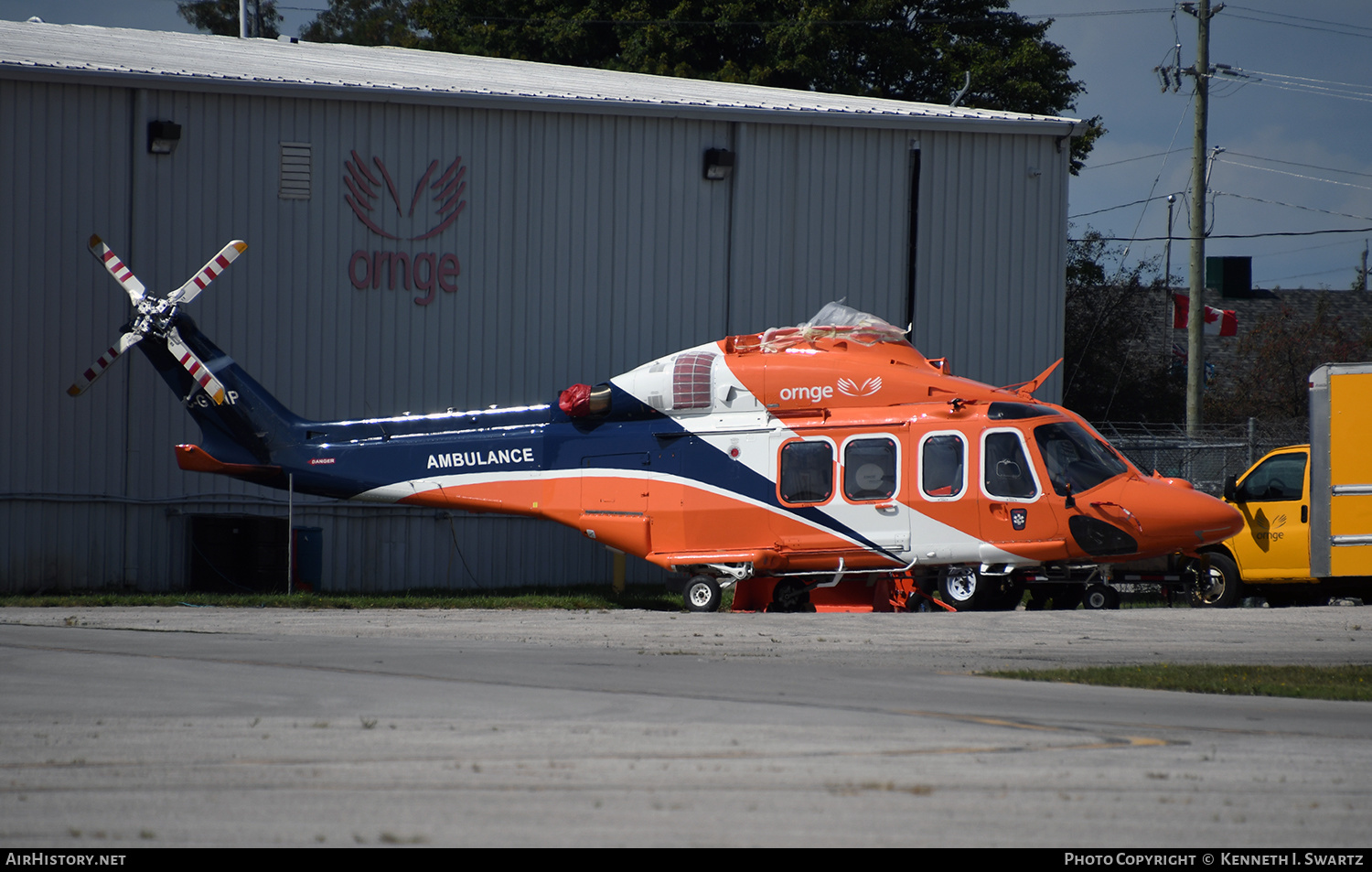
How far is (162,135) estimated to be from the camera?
1834 centimetres

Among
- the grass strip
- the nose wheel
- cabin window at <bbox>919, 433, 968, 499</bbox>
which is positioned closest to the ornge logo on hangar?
cabin window at <bbox>919, 433, 968, 499</bbox>

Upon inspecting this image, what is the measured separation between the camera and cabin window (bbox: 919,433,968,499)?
564 inches

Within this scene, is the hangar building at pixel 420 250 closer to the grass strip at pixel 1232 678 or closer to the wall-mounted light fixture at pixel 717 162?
the wall-mounted light fixture at pixel 717 162

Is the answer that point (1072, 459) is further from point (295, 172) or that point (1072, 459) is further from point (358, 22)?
point (358, 22)

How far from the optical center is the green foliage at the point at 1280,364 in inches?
1686

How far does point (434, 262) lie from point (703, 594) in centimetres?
782

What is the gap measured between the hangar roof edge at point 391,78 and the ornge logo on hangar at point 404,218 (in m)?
1.25

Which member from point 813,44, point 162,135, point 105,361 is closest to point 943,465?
point 105,361

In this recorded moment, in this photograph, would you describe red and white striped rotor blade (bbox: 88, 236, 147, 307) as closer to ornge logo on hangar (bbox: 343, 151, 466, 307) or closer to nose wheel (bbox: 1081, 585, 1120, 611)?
ornge logo on hangar (bbox: 343, 151, 466, 307)

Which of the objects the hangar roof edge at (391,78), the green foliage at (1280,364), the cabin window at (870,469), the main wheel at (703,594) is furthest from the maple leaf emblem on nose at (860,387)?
the green foliage at (1280,364)

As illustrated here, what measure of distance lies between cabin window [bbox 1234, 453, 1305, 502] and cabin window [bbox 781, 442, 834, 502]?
6.20 metres

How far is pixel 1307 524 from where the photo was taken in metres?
15.8

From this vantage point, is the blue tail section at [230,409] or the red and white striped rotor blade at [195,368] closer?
the red and white striped rotor blade at [195,368]
